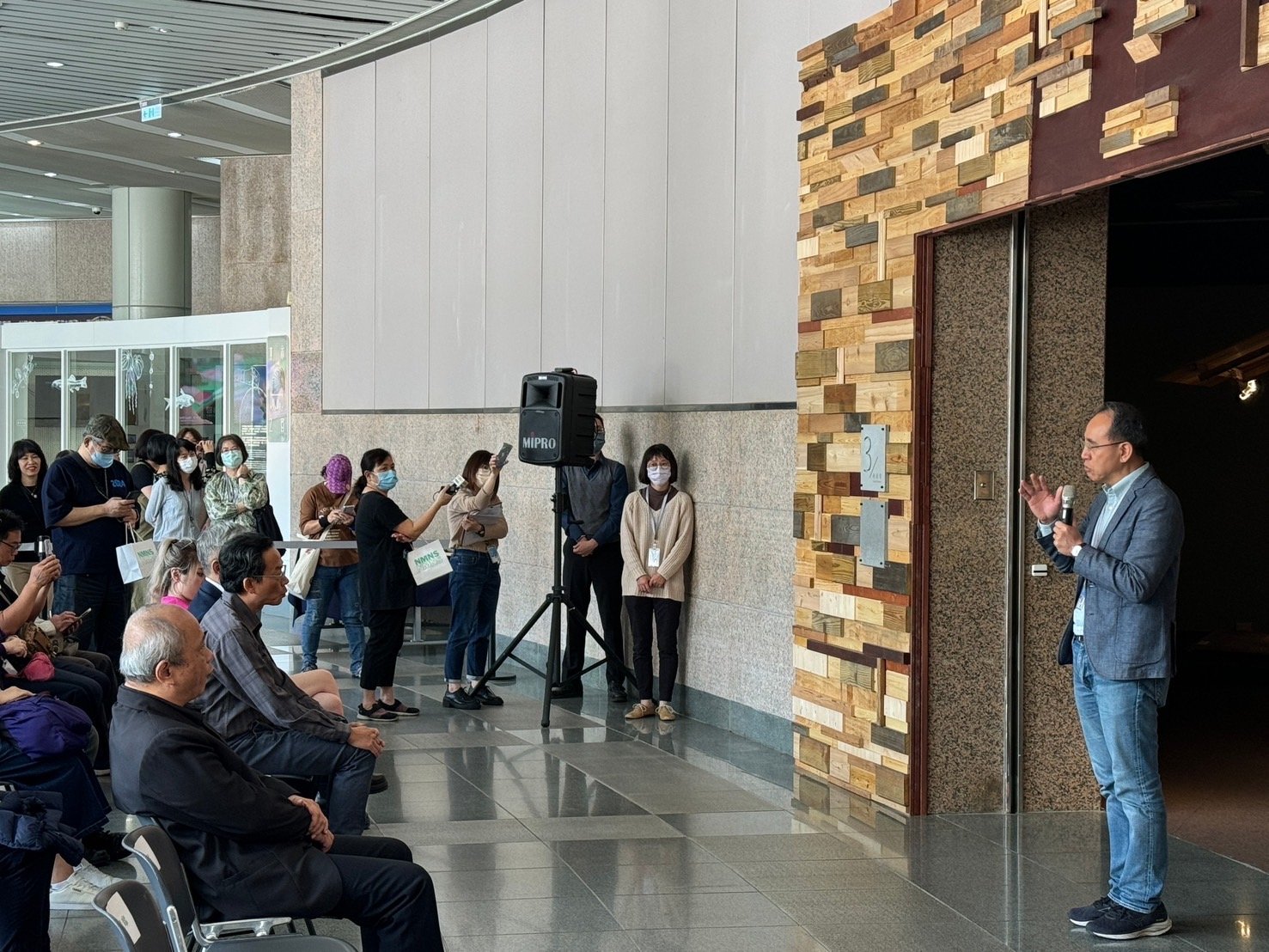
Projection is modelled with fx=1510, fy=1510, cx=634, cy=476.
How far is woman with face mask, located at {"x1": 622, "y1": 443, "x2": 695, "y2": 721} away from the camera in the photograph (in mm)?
8555

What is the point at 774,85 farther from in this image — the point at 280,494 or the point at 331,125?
the point at 280,494

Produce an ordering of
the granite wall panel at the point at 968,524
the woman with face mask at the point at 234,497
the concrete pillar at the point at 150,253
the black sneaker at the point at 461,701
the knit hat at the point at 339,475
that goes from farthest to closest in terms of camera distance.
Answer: the concrete pillar at the point at 150,253, the knit hat at the point at 339,475, the woman with face mask at the point at 234,497, the black sneaker at the point at 461,701, the granite wall panel at the point at 968,524

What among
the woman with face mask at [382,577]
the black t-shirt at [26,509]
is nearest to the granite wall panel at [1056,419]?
the woman with face mask at [382,577]

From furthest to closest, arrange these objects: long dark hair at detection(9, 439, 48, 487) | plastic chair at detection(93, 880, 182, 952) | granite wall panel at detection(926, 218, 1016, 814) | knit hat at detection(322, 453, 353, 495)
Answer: knit hat at detection(322, 453, 353, 495) → long dark hair at detection(9, 439, 48, 487) → granite wall panel at detection(926, 218, 1016, 814) → plastic chair at detection(93, 880, 182, 952)

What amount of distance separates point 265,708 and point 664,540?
13.1 ft

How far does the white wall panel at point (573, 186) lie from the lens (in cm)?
991

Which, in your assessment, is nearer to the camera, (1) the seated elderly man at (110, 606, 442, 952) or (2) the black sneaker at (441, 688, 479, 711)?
(1) the seated elderly man at (110, 606, 442, 952)

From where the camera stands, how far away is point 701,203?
28.5ft

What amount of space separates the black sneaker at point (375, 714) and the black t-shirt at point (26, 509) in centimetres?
210

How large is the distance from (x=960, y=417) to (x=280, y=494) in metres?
10.4

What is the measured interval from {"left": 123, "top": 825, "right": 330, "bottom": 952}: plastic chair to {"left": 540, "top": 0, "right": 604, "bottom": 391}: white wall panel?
269 inches

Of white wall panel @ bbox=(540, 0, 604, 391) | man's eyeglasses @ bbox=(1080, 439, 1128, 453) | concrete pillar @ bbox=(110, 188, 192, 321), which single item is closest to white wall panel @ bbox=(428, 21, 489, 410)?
white wall panel @ bbox=(540, 0, 604, 391)

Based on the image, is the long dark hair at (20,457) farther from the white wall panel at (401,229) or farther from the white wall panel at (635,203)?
the white wall panel at (401,229)

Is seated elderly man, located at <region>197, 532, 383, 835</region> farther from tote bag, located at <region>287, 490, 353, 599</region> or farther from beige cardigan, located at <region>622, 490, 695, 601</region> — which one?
tote bag, located at <region>287, 490, 353, 599</region>
